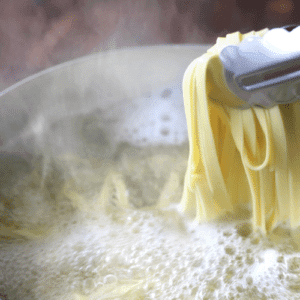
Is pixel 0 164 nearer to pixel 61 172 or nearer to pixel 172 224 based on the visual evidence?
pixel 61 172

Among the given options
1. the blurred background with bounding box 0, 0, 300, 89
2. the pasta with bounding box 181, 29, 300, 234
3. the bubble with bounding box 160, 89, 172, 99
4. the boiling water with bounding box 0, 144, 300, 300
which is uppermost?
the blurred background with bounding box 0, 0, 300, 89

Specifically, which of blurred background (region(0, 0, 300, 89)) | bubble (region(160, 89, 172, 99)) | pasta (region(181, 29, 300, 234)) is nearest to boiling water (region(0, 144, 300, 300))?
pasta (region(181, 29, 300, 234))

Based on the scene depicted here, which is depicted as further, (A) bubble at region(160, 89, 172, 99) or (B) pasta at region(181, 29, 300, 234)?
(A) bubble at region(160, 89, 172, 99)

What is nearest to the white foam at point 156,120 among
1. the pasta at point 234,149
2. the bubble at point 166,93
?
the bubble at point 166,93

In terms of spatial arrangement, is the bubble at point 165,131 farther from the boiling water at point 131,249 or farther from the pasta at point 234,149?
the pasta at point 234,149

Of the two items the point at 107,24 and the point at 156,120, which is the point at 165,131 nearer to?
the point at 156,120

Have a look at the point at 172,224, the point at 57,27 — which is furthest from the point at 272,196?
the point at 57,27

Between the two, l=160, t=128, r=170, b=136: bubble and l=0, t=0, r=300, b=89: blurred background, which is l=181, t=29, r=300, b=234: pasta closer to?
l=160, t=128, r=170, b=136: bubble
